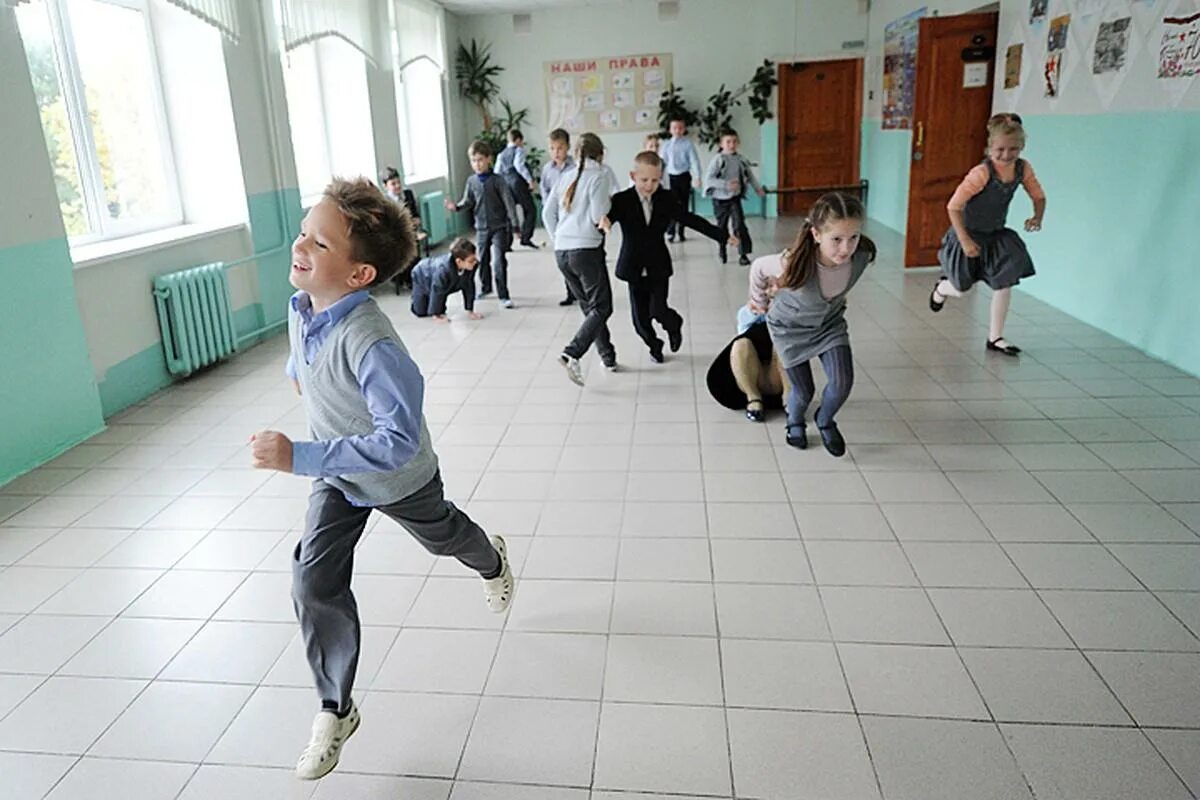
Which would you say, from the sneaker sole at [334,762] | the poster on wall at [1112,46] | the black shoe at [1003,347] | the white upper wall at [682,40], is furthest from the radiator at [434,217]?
the sneaker sole at [334,762]

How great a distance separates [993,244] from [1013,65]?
259cm

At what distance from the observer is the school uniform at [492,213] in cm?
699

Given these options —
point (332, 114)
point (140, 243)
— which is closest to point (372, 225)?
point (140, 243)

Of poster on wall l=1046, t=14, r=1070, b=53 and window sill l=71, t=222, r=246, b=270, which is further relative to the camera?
poster on wall l=1046, t=14, r=1070, b=53

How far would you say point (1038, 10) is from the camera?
6.14 meters

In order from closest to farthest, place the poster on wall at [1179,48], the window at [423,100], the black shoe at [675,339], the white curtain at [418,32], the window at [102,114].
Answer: the poster on wall at [1179,48] → the window at [102,114] → the black shoe at [675,339] → the white curtain at [418,32] → the window at [423,100]

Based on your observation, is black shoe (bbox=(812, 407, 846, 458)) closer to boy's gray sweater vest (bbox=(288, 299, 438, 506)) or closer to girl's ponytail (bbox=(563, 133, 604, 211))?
girl's ponytail (bbox=(563, 133, 604, 211))

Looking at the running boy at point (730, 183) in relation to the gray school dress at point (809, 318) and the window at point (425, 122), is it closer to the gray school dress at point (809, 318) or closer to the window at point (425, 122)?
the window at point (425, 122)

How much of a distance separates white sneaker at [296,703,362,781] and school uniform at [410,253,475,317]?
5.07 m

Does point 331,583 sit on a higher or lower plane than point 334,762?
higher

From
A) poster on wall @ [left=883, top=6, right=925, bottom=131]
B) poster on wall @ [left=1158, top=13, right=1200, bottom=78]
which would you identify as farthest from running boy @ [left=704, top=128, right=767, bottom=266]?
poster on wall @ [left=1158, top=13, right=1200, bottom=78]

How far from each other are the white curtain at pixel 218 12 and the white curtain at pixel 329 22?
81 centimetres

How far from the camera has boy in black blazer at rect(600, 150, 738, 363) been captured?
466 centimetres

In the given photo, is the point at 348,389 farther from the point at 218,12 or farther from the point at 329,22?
the point at 329,22
